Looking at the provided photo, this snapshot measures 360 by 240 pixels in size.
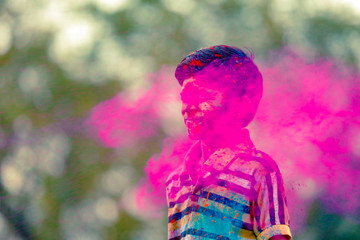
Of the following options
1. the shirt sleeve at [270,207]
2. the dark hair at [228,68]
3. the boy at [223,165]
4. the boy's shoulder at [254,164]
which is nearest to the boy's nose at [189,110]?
the boy at [223,165]

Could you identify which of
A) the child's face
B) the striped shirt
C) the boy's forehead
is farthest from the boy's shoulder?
the boy's forehead

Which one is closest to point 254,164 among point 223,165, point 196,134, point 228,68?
point 223,165

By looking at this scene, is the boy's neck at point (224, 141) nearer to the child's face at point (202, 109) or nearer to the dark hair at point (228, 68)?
the child's face at point (202, 109)

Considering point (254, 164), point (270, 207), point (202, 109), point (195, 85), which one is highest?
point (195, 85)

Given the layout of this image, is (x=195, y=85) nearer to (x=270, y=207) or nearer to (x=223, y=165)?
(x=223, y=165)

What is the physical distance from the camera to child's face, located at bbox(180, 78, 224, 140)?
1549 mm

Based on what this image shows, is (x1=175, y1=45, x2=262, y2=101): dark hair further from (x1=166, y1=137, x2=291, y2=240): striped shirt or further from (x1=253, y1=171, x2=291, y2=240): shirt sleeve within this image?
(x1=253, y1=171, x2=291, y2=240): shirt sleeve

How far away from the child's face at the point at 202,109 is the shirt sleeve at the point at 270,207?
0.31 metres

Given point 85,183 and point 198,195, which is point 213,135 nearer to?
point 198,195

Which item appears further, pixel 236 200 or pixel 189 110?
pixel 189 110

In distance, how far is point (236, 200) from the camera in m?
1.44

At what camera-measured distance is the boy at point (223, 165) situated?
4.63 ft

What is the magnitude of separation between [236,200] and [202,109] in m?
0.41

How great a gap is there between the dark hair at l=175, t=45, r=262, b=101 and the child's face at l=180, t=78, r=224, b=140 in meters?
0.05
